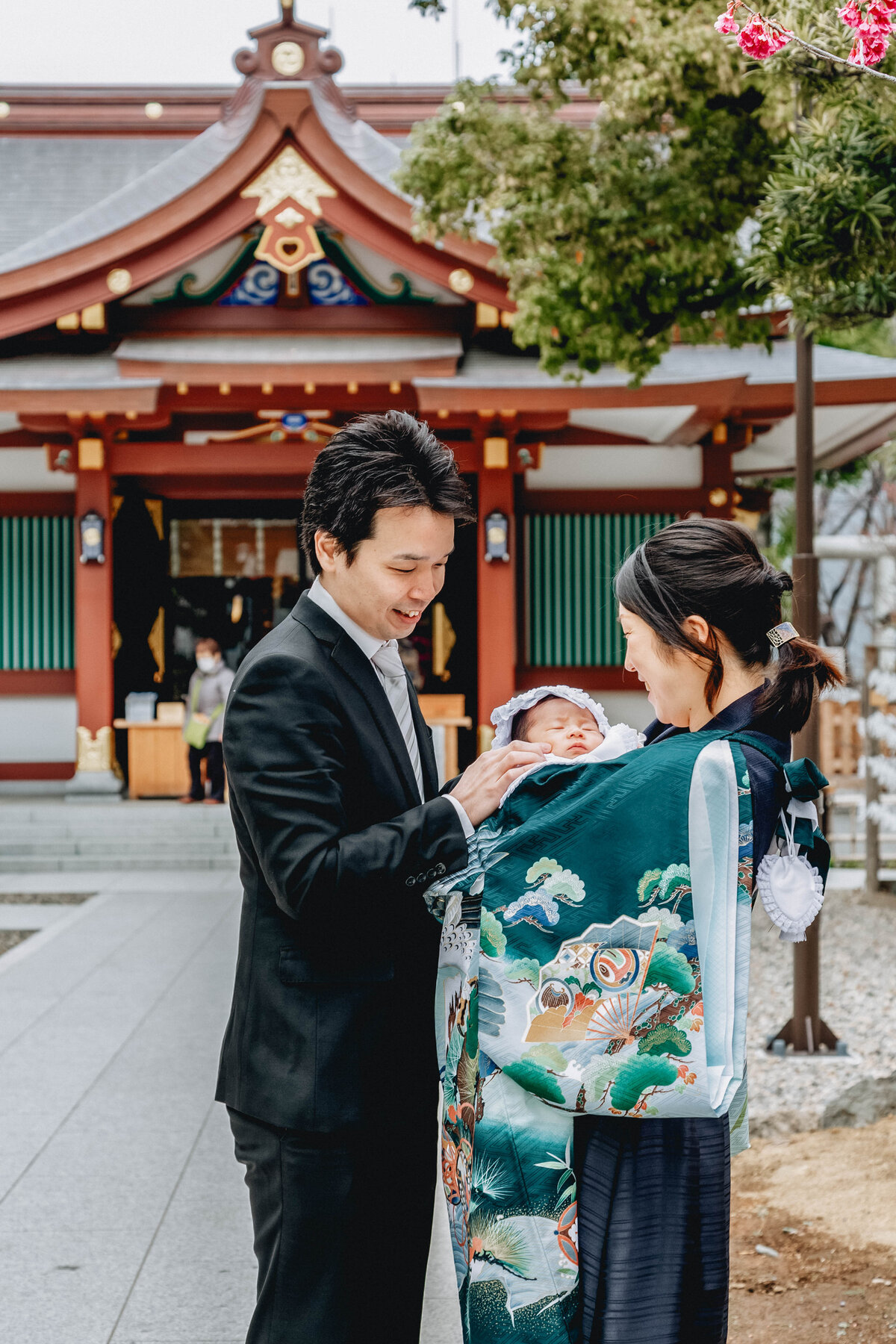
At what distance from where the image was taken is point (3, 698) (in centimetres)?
1138

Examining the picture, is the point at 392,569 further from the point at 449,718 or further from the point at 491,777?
the point at 449,718

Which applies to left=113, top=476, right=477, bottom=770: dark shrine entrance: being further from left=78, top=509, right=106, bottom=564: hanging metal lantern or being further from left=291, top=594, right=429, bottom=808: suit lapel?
left=291, top=594, right=429, bottom=808: suit lapel

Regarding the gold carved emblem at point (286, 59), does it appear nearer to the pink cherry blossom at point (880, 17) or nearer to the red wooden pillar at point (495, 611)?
the red wooden pillar at point (495, 611)

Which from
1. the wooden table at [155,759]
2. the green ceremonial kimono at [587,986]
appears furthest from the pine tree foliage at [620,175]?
the wooden table at [155,759]

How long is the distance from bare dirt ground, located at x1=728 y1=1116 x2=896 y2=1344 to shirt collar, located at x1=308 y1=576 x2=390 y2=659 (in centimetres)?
188

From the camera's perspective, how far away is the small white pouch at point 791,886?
169cm

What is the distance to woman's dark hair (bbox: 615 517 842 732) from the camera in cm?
173

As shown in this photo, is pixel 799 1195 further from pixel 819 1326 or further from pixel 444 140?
pixel 444 140

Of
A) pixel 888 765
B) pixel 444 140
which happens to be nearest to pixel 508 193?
pixel 444 140

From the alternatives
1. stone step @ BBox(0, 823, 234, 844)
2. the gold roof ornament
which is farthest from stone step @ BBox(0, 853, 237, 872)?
the gold roof ornament

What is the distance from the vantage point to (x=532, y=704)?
212 cm

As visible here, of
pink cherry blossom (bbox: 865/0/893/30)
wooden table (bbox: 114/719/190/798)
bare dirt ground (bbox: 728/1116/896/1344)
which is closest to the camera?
pink cherry blossom (bbox: 865/0/893/30)

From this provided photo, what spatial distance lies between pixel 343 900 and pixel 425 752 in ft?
1.55

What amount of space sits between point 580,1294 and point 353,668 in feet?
3.07
